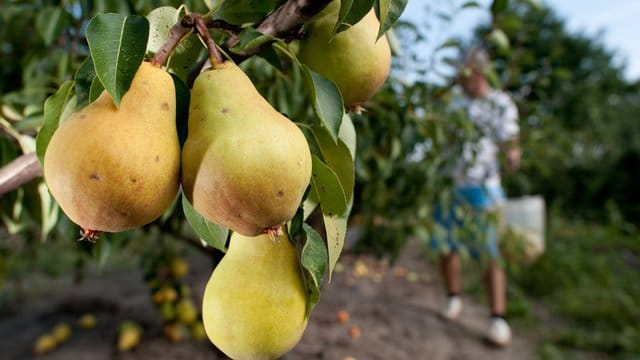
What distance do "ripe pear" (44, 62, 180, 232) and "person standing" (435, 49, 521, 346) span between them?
86.0 inches

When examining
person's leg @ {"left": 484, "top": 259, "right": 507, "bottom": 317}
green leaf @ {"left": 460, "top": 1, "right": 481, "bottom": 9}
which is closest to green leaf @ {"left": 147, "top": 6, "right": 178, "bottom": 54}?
green leaf @ {"left": 460, "top": 1, "right": 481, "bottom": 9}

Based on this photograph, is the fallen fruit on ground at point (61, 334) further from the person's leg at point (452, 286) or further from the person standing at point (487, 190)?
the person's leg at point (452, 286)

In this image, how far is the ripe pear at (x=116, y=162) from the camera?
16.4 inches

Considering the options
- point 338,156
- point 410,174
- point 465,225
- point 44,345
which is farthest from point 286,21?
point 44,345

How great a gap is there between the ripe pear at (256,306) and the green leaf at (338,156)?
106 millimetres

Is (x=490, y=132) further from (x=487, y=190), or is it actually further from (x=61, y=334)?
(x=61, y=334)

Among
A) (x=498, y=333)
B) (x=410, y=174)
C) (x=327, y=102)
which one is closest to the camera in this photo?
(x=327, y=102)

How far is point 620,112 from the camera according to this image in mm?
10547

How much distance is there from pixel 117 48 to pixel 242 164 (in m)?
0.15

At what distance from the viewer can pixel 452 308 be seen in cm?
340

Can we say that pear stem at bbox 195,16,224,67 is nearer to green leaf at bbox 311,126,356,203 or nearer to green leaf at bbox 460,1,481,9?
green leaf at bbox 311,126,356,203

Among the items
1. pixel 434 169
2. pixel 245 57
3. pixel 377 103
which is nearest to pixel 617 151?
pixel 434 169

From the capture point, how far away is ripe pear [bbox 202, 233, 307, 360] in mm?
550

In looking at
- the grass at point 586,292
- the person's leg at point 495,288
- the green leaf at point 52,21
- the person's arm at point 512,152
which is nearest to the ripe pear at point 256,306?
the green leaf at point 52,21
